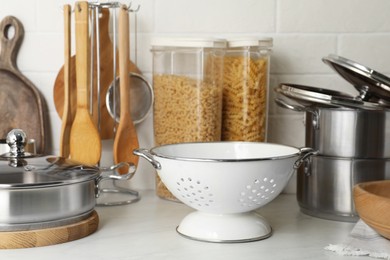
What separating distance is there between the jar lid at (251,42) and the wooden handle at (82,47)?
11.5 inches

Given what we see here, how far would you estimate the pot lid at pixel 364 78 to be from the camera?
4.16 feet

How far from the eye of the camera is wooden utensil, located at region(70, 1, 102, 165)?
1.39m

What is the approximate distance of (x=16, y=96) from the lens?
5.04ft

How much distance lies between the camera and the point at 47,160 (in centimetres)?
118

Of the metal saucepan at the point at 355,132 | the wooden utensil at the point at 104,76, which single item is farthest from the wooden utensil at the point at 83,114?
the metal saucepan at the point at 355,132

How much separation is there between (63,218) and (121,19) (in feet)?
1.56

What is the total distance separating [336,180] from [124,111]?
0.45 meters

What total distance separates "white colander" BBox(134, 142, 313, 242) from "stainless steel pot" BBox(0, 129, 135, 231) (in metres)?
Result: 0.12

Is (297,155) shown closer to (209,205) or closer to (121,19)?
→ (209,205)

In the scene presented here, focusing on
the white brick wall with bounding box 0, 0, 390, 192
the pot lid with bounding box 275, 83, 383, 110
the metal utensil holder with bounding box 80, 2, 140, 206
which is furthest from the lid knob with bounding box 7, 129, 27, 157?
the pot lid with bounding box 275, 83, 383, 110

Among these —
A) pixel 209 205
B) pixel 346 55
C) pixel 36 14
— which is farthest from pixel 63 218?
pixel 346 55

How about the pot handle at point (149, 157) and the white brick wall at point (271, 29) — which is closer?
the pot handle at point (149, 157)

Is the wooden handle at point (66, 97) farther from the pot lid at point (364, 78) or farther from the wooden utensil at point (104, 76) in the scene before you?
the pot lid at point (364, 78)

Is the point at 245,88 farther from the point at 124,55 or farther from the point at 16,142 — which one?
the point at 16,142
